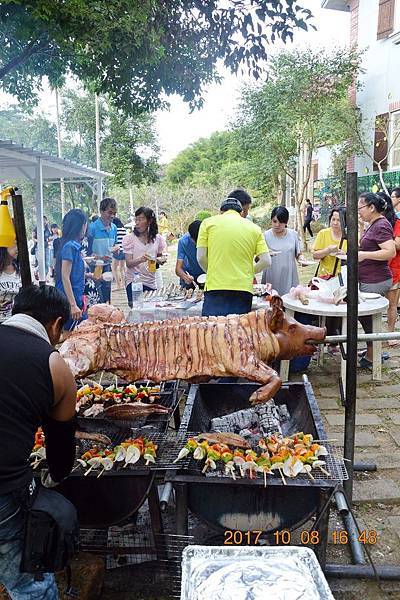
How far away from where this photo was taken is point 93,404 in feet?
12.6

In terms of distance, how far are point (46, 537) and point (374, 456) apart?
124 inches

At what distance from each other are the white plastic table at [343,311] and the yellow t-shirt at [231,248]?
3.29ft

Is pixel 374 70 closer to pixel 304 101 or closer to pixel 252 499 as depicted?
pixel 304 101

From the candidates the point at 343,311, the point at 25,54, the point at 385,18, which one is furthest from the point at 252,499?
the point at 385,18

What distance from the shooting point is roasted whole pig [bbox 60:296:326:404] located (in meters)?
3.19

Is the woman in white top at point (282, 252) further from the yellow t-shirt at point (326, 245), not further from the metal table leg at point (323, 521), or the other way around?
the metal table leg at point (323, 521)

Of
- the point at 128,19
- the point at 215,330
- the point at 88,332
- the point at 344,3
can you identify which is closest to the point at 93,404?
the point at 88,332

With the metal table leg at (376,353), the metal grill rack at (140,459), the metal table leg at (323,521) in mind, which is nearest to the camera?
the metal table leg at (323,521)

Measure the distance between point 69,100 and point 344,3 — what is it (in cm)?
1548

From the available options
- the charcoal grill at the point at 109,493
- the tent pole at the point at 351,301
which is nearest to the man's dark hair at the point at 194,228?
the tent pole at the point at 351,301

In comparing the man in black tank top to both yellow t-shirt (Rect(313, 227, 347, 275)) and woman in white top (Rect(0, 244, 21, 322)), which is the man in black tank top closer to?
woman in white top (Rect(0, 244, 21, 322))

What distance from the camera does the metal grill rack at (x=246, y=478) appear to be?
2.62 m

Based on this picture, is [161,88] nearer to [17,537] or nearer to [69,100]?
[17,537]

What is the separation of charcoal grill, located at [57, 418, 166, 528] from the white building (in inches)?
556
